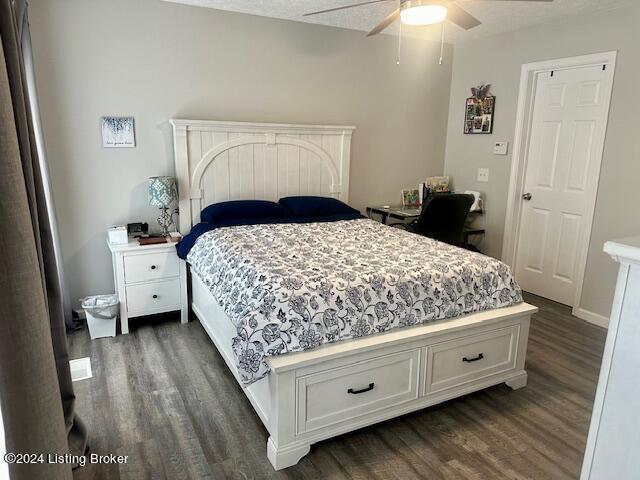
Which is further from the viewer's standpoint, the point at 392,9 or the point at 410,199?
the point at 410,199

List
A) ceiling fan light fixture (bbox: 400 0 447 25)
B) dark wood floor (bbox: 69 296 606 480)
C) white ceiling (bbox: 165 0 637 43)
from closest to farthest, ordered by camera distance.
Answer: dark wood floor (bbox: 69 296 606 480) < ceiling fan light fixture (bbox: 400 0 447 25) < white ceiling (bbox: 165 0 637 43)

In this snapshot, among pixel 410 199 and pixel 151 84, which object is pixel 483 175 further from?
pixel 151 84

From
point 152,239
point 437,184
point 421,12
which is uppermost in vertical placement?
point 421,12

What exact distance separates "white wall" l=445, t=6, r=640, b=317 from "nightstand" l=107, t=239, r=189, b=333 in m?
3.04

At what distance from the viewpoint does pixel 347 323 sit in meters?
A: 2.11

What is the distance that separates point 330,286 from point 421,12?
1518mm

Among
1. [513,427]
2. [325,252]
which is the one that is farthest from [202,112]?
[513,427]

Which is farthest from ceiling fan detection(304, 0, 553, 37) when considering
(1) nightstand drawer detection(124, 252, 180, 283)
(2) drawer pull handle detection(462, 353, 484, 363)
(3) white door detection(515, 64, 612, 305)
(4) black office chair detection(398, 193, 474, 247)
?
(1) nightstand drawer detection(124, 252, 180, 283)

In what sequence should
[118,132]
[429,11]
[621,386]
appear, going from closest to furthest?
[621,386]
[429,11]
[118,132]

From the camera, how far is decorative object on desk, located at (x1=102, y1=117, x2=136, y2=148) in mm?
3354

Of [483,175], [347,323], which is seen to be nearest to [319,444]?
[347,323]

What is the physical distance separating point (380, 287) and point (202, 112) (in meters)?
2.29

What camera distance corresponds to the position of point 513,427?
2.30 m

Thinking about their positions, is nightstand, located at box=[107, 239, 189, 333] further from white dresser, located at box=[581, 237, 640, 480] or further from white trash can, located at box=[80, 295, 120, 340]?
white dresser, located at box=[581, 237, 640, 480]
